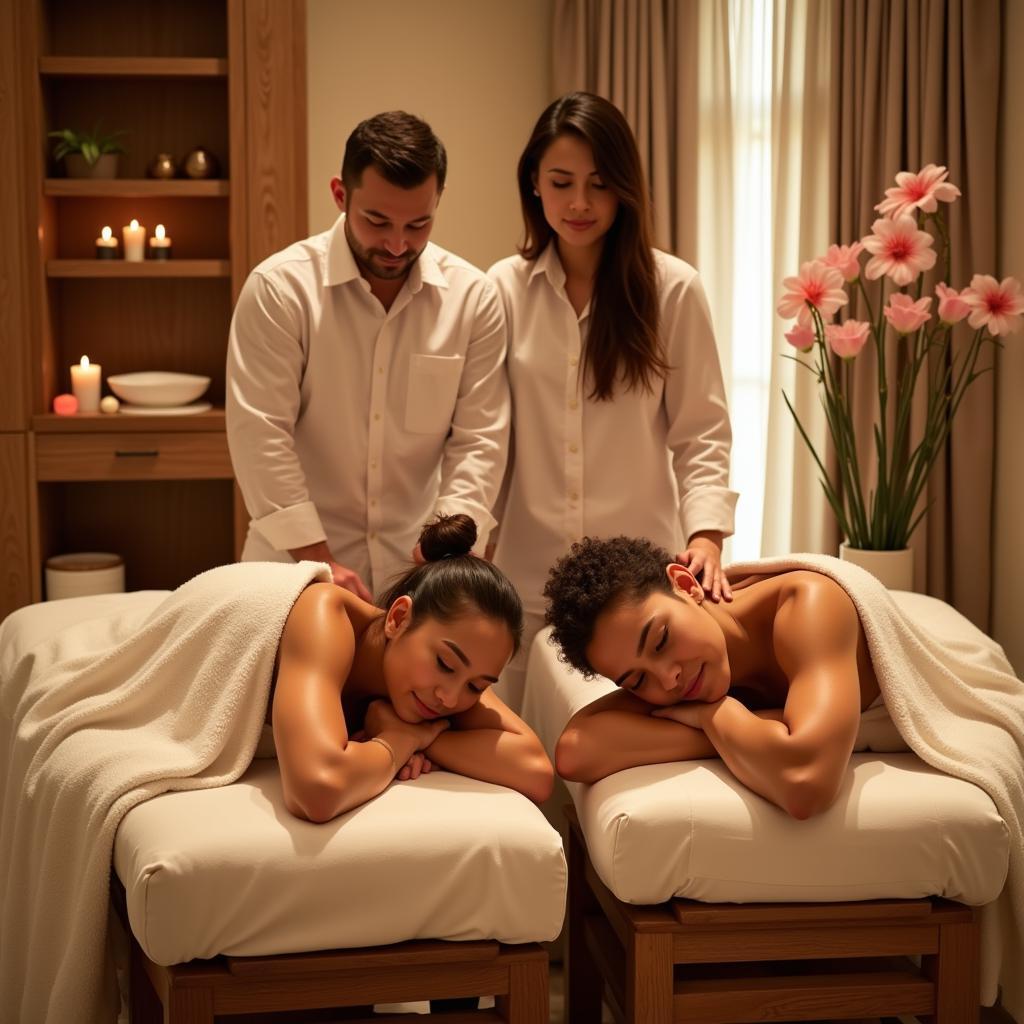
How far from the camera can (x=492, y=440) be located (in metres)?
2.62

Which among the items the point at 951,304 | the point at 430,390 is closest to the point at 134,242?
the point at 430,390

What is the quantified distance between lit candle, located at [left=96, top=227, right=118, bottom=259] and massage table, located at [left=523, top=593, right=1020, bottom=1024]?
267 centimetres

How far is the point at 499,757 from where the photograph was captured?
1882 millimetres

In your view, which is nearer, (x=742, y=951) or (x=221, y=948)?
(x=221, y=948)

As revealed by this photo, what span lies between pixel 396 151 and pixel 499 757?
1.04 metres

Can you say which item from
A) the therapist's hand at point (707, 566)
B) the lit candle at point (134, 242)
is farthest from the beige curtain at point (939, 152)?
the lit candle at point (134, 242)

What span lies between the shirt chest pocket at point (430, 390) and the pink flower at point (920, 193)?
1.28m

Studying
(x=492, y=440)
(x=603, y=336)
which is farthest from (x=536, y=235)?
(x=492, y=440)

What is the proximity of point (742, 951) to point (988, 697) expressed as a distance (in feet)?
1.97

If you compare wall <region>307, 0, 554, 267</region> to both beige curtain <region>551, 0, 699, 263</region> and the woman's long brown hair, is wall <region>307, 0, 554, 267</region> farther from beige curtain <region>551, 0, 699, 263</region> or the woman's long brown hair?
the woman's long brown hair

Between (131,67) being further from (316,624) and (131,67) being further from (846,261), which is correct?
(316,624)

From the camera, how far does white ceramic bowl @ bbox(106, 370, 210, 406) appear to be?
3.93m

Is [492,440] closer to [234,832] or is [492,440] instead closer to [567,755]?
[567,755]

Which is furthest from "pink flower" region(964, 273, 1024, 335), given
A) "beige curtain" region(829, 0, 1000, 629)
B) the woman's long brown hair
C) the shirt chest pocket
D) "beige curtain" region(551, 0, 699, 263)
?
the shirt chest pocket
